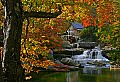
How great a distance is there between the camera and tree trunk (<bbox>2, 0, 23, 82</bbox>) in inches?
199

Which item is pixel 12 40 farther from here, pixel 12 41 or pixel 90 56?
pixel 90 56

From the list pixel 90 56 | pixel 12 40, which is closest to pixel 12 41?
pixel 12 40

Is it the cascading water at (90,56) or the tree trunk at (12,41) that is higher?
the tree trunk at (12,41)

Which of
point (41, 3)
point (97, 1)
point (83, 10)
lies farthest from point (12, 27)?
point (97, 1)

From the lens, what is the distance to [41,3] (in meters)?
6.59

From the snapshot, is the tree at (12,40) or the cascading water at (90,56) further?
the cascading water at (90,56)

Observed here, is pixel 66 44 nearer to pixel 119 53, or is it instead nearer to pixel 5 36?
pixel 119 53

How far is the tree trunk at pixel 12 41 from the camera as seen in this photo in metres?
5.05

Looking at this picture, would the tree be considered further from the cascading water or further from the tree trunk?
the cascading water

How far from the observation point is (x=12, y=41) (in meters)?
5.12

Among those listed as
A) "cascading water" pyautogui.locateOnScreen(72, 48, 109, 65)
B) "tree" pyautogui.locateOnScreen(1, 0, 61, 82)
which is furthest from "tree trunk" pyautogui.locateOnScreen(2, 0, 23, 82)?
"cascading water" pyautogui.locateOnScreen(72, 48, 109, 65)

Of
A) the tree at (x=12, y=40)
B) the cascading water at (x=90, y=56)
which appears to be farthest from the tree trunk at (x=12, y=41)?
the cascading water at (x=90, y=56)

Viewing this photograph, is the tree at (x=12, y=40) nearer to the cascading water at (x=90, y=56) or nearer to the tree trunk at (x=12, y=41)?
the tree trunk at (x=12, y=41)

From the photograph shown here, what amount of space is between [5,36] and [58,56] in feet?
Result: 83.5
